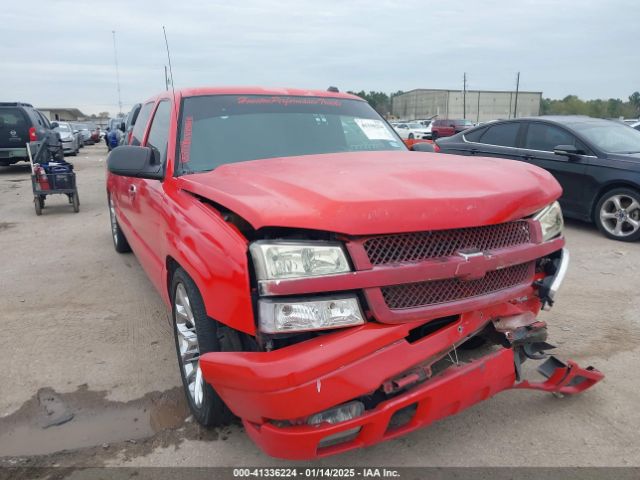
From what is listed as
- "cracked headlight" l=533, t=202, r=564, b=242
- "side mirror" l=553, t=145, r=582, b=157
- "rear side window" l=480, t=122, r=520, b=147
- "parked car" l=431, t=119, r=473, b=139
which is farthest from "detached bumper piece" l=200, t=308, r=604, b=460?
"parked car" l=431, t=119, r=473, b=139

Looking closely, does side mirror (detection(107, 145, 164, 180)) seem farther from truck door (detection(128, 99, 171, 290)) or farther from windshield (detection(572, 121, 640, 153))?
windshield (detection(572, 121, 640, 153))

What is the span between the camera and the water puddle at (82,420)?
109 inches

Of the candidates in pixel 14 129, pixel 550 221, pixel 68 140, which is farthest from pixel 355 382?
pixel 68 140

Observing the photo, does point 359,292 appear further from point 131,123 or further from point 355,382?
point 131,123

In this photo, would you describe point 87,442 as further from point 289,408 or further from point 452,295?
point 452,295

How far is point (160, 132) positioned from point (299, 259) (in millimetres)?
2297

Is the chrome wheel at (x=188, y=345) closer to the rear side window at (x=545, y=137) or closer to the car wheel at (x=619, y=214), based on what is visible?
the car wheel at (x=619, y=214)

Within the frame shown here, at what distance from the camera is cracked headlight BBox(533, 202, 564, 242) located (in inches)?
103

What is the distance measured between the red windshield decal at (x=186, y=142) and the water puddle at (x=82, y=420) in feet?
4.70

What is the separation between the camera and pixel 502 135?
8469 millimetres

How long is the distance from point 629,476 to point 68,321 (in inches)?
156

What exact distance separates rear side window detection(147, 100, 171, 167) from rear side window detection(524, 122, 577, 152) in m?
5.74

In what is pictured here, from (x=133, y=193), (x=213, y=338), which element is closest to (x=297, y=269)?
(x=213, y=338)

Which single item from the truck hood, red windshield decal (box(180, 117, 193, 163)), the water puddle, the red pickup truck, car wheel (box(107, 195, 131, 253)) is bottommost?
the water puddle
